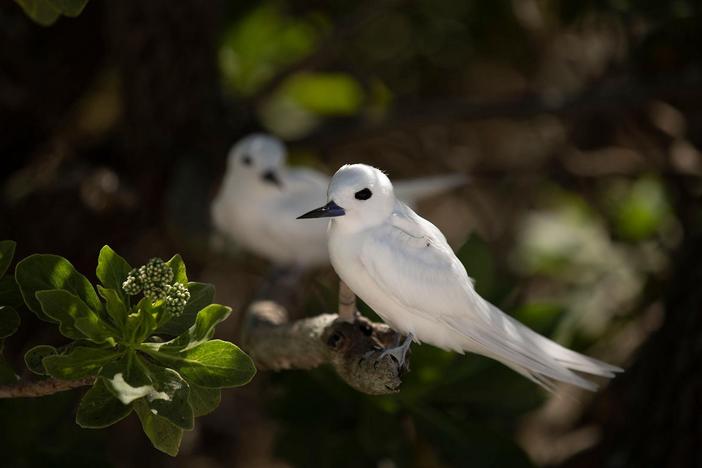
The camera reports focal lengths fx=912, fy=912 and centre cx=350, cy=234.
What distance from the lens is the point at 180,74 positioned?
316 cm

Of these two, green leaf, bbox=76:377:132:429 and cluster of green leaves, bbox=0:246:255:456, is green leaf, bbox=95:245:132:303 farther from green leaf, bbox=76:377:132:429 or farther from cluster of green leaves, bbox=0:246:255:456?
green leaf, bbox=76:377:132:429

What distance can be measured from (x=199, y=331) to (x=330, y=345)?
42 centimetres

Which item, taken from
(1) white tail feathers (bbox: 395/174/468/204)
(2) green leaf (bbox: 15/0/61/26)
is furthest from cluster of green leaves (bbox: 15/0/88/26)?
(1) white tail feathers (bbox: 395/174/468/204)

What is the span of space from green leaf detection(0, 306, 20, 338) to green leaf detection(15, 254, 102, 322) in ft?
0.28

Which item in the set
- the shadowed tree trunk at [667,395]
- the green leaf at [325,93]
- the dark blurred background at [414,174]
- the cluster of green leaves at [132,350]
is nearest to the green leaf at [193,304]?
the cluster of green leaves at [132,350]

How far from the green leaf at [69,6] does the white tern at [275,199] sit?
113cm

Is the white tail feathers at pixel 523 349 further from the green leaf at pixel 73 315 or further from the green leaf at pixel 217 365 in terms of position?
the green leaf at pixel 73 315

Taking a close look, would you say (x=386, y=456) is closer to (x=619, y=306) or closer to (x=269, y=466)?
(x=619, y=306)

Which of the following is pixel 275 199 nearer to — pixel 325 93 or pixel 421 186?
pixel 421 186

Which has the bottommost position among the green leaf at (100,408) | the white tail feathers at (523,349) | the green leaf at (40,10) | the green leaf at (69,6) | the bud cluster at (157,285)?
the white tail feathers at (523,349)

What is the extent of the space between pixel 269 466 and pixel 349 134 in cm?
191

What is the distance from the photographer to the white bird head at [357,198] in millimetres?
1756

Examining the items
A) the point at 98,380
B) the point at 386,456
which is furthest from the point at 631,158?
the point at 98,380

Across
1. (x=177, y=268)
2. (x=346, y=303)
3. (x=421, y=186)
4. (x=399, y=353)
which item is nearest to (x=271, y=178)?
(x=421, y=186)
